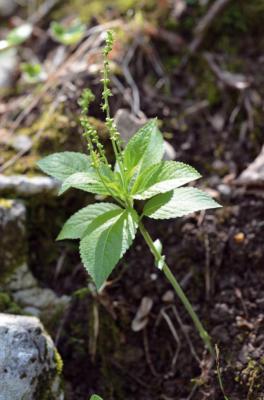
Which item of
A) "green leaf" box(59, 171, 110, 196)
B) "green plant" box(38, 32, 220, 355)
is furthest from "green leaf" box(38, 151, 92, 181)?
"green leaf" box(59, 171, 110, 196)

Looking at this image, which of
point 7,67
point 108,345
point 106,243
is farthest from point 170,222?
point 7,67

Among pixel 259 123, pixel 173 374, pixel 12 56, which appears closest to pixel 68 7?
pixel 12 56

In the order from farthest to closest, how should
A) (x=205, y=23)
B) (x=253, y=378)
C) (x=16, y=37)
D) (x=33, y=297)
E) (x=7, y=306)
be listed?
(x=16, y=37) → (x=205, y=23) → (x=33, y=297) → (x=7, y=306) → (x=253, y=378)

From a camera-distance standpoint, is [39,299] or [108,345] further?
[39,299]

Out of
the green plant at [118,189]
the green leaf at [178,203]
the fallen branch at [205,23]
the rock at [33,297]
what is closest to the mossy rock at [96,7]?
the fallen branch at [205,23]

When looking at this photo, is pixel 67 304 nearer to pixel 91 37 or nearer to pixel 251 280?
pixel 251 280

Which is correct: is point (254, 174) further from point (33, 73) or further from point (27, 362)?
point (33, 73)

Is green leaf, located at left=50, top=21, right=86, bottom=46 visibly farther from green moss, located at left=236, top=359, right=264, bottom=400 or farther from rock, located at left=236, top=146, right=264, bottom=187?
green moss, located at left=236, top=359, right=264, bottom=400
